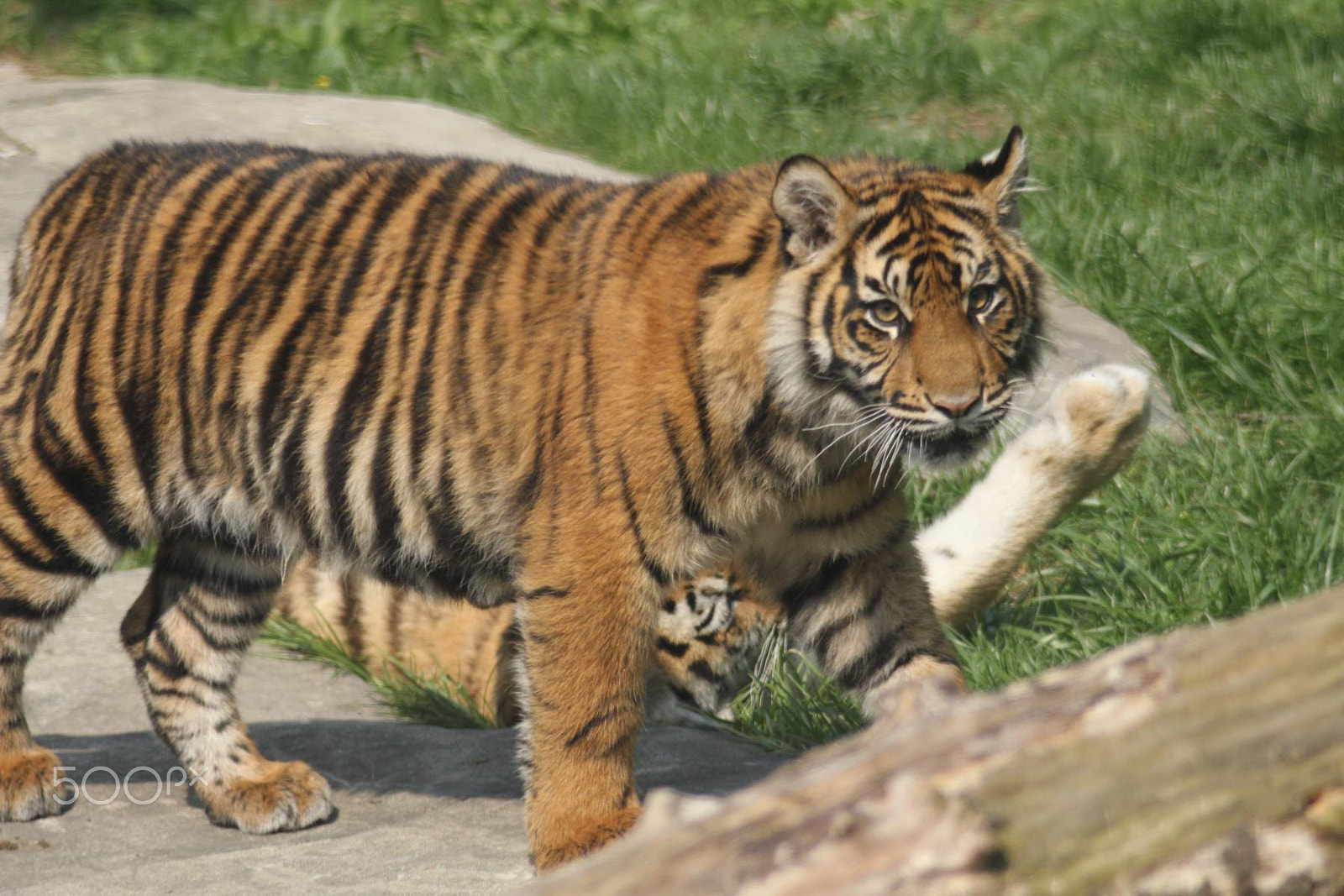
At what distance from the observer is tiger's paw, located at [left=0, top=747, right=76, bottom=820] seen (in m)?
3.43

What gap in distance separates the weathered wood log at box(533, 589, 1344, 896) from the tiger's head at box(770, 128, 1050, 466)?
130 centimetres

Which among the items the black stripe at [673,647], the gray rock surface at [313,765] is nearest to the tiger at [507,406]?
the gray rock surface at [313,765]

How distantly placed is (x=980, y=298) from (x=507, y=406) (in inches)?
36.1

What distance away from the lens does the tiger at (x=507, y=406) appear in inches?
113

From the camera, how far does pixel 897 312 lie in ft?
9.24

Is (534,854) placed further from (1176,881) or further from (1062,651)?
(1176,881)

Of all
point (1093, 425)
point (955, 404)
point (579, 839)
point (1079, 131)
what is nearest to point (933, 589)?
point (1093, 425)

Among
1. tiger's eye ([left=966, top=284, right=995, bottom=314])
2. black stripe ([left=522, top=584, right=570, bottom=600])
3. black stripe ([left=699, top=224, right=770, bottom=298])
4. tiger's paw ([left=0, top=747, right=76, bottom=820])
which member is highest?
tiger's eye ([left=966, top=284, right=995, bottom=314])

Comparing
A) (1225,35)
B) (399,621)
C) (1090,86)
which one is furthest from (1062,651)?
(1225,35)

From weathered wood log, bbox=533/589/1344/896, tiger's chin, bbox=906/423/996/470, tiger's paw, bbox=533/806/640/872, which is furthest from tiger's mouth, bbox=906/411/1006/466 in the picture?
weathered wood log, bbox=533/589/1344/896

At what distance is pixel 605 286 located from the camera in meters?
3.00

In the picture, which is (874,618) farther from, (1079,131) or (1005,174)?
(1079,131)

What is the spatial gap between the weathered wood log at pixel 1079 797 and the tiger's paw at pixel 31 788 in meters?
2.35

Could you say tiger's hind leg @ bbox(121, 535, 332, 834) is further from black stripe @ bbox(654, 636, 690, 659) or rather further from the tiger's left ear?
the tiger's left ear
